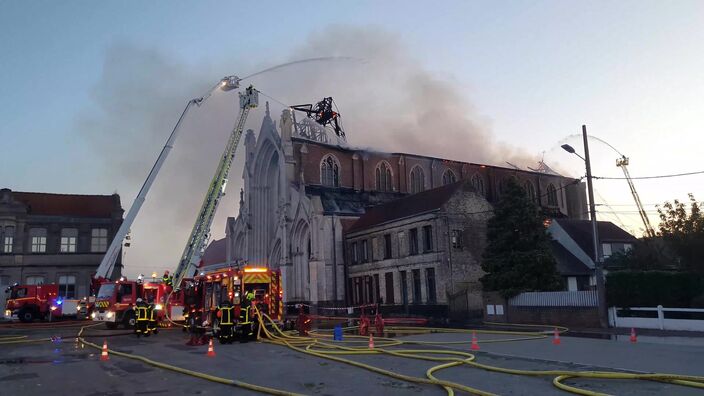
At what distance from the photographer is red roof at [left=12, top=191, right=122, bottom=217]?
5566 centimetres

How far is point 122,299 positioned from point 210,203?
799 centimetres

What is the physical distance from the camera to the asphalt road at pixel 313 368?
1054 cm

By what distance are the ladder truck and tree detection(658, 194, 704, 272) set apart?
25.1 metres

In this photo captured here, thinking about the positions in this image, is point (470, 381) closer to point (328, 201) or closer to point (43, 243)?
point (328, 201)

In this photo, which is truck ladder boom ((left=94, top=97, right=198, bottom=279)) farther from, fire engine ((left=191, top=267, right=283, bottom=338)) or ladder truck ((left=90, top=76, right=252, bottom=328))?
fire engine ((left=191, top=267, right=283, bottom=338))

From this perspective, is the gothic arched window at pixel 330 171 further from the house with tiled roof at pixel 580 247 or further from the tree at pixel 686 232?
the tree at pixel 686 232

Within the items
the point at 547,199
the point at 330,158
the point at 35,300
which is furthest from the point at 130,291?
the point at 547,199

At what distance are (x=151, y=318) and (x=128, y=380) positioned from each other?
12729 millimetres

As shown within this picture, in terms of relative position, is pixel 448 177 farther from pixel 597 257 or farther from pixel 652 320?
pixel 652 320

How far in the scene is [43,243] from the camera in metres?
54.1

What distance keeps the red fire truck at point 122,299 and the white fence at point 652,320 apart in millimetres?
22419

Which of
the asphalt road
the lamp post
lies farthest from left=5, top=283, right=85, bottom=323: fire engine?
the lamp post

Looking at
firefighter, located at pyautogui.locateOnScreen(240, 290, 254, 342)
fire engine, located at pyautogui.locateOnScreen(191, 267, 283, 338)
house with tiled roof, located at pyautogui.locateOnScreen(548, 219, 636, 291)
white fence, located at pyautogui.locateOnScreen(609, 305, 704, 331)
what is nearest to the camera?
firefighter, located at pyautogui.locateOnScreen(240, 290, 254, 342)

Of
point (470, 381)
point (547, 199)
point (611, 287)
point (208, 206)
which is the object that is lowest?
point (470, 381)
